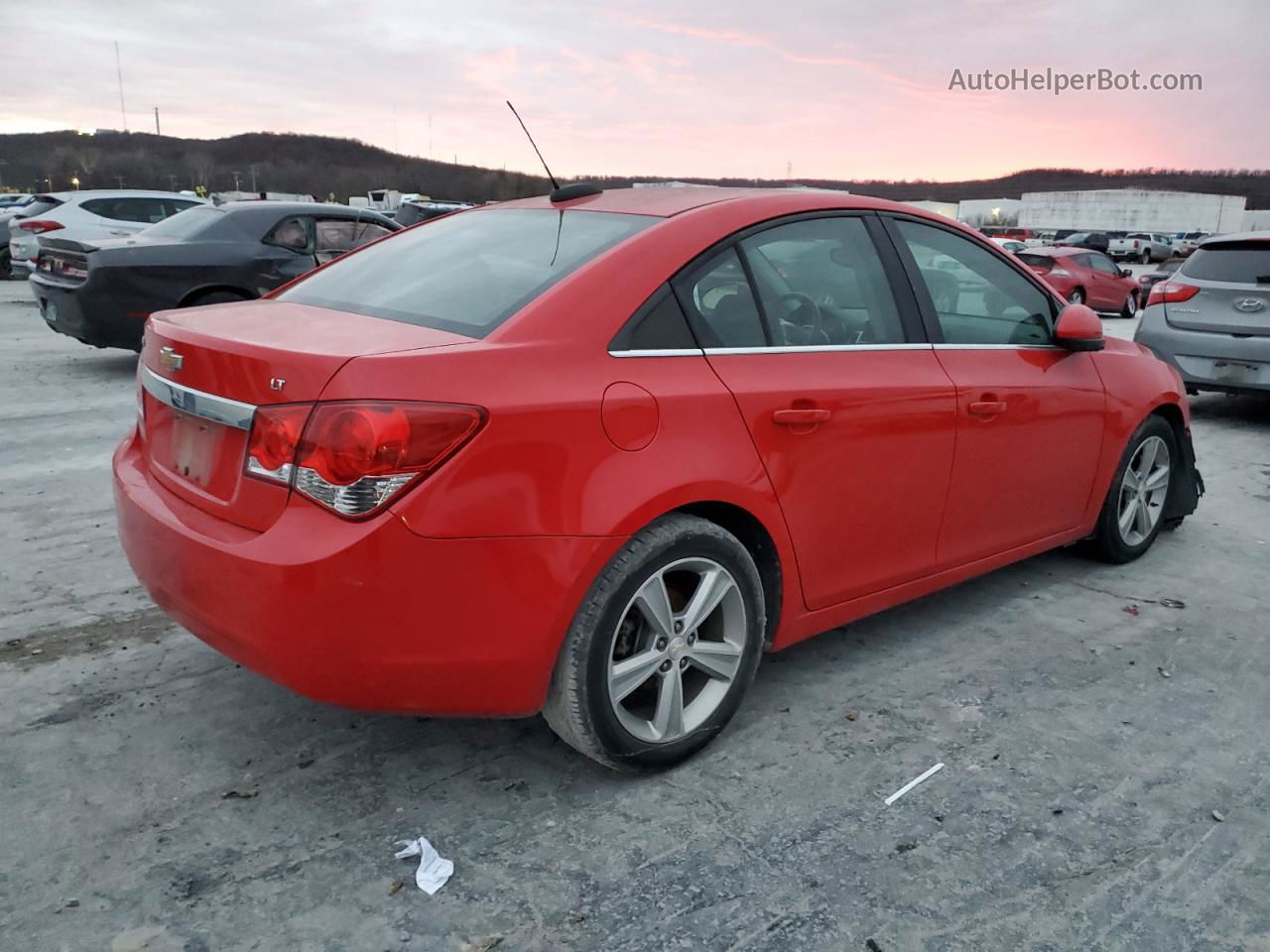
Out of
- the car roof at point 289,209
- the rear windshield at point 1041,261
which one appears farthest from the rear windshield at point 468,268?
the rear windshield at point 1041,261

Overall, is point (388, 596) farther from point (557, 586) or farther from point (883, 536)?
point (883, 536)

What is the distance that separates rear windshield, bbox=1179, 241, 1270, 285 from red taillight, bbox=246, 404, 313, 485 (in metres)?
8.14

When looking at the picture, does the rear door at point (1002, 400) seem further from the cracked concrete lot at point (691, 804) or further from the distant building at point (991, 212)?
the distant building at point (991, 212)

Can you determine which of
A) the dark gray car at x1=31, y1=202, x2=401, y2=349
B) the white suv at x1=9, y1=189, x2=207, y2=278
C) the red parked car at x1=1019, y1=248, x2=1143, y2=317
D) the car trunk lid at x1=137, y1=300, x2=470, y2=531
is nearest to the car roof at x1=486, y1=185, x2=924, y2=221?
the car trunk lid at x1=137, y1=300, x2=470, y2=531

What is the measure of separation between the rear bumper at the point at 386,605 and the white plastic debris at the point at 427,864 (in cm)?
33

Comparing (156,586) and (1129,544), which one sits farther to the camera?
(1129,544)

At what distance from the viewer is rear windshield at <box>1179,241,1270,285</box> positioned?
26.6 feet

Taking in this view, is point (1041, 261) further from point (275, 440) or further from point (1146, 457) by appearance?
point (275, 440)

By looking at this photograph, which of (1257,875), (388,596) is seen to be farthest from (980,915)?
(388,596)

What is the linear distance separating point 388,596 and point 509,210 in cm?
170

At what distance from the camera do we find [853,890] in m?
2.39

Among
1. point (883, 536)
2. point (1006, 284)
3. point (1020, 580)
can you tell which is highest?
point (1006, 284)

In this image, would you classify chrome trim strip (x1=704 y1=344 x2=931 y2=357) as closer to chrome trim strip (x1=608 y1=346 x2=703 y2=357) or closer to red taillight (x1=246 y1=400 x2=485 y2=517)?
chrome trim strip (x1=608 y1=346 x2=703 y2=357)

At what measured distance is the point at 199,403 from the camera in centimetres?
261
